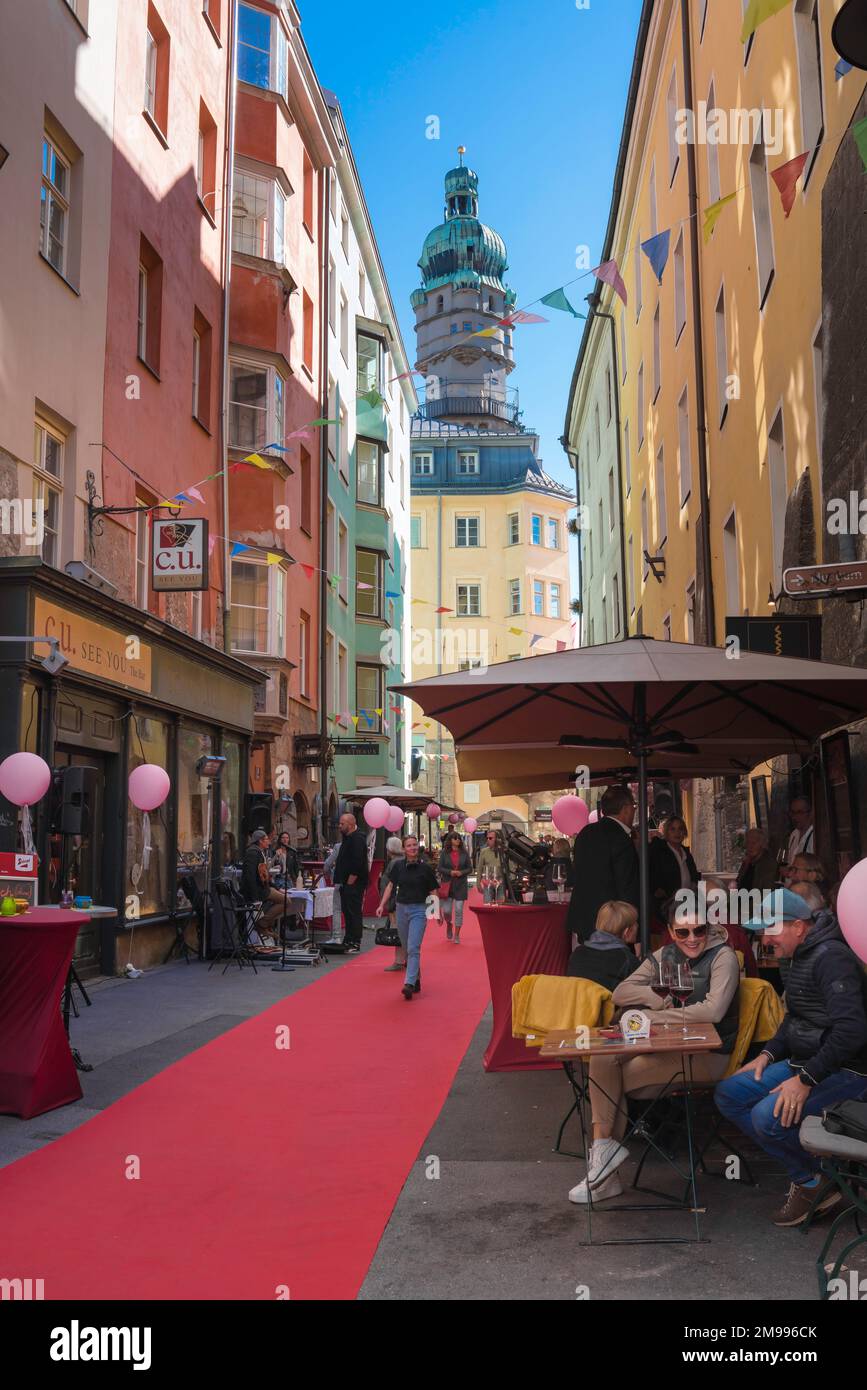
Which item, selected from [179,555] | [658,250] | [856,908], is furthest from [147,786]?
[856,908]

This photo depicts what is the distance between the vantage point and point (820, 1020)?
18.4ft

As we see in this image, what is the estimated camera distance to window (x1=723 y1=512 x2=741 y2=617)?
17.4 meters

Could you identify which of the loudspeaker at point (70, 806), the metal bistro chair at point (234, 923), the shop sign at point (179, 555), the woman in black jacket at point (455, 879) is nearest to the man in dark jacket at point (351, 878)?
the metal bistro chair at point (234, 923)

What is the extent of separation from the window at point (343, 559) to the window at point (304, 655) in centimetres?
547

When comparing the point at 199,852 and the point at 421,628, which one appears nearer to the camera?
the point at 199,852

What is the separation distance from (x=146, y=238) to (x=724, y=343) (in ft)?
27.3

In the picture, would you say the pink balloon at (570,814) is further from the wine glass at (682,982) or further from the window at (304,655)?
the window at (304,655)

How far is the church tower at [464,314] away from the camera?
260ft

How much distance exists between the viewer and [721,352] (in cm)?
1816

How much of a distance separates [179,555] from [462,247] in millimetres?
81248

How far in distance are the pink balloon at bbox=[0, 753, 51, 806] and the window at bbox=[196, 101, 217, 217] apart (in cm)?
1336

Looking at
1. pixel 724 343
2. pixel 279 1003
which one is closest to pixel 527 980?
pixel 279 1003
